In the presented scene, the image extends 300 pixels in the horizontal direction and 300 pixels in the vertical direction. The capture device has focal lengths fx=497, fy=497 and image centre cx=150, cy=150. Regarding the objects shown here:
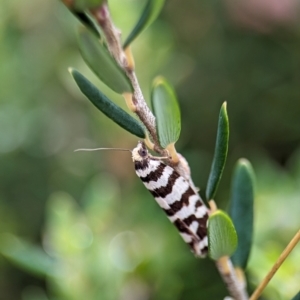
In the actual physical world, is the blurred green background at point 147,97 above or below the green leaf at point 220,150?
below

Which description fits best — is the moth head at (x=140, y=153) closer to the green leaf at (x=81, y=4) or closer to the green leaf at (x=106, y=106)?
the green leaf at (x=106, y=106)

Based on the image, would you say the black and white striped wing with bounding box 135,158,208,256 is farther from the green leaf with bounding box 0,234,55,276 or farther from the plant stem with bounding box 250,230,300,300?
the green leaf with bounding box 0,234,55,276

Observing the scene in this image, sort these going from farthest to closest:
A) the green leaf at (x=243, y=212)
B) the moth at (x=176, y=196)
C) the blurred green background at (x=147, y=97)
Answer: the blurred green background at (x=147, y=97) → the green leaf at (x=243, y=212) → the moth at (x=176, y=196)

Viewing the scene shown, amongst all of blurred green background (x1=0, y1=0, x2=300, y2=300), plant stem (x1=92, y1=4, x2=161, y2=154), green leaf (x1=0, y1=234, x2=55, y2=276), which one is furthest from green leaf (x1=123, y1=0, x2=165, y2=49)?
blurred green background (x1=0, y1=0, x2=300, y2=300)

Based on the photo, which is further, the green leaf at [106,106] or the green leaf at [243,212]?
the green leaf at [243,212]

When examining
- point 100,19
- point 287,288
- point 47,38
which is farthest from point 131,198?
point 100,19

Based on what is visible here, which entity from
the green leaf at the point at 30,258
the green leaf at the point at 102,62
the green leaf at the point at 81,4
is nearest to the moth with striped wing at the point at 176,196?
the green leaf at the point at 102,62

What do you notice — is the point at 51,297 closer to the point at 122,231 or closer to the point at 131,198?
the point at 122,231
